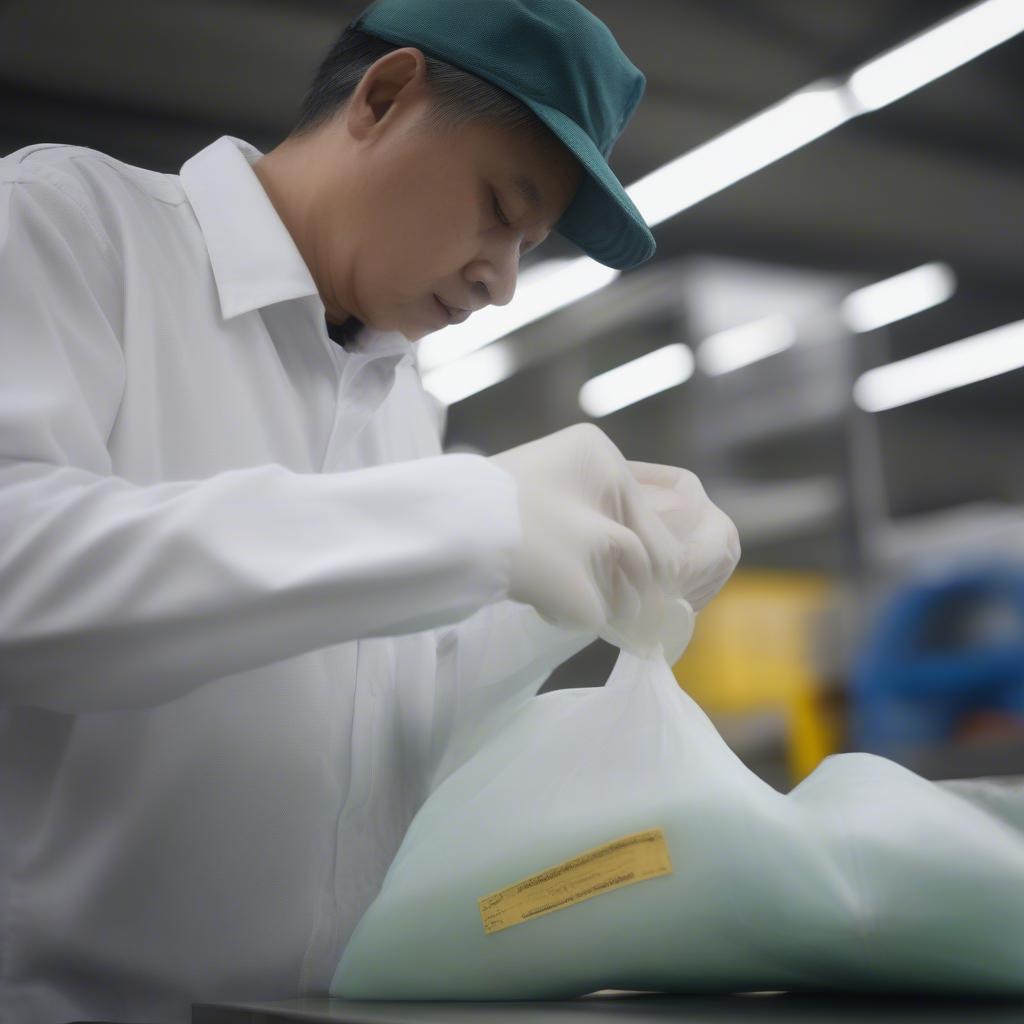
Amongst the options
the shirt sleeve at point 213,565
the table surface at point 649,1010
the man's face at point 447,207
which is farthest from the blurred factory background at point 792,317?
the shirt sleeve at point 213,565

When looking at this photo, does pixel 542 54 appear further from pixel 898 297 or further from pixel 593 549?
pixel 898 297

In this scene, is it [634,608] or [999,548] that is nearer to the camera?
[634,608]

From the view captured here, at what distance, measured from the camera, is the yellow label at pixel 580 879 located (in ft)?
2.16

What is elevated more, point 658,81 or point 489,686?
point 489,686

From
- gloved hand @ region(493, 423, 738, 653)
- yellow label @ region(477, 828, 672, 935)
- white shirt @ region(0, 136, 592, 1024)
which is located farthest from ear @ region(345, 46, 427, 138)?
yellow label @ region(477, 828, 672, 935)

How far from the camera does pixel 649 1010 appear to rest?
0.63 m

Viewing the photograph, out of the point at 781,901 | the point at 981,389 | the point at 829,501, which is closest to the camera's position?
the point at 781,901

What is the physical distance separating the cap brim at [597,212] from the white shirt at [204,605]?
191 millimetres

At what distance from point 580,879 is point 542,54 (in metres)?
0.59

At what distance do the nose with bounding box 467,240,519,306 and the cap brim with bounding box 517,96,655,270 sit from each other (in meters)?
0.07

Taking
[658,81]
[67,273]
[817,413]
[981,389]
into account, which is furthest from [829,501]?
[67,273]

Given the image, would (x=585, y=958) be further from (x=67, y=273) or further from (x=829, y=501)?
(x=829, y=501)

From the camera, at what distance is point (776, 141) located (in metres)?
3.37

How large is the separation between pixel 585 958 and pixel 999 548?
280 centimetres
